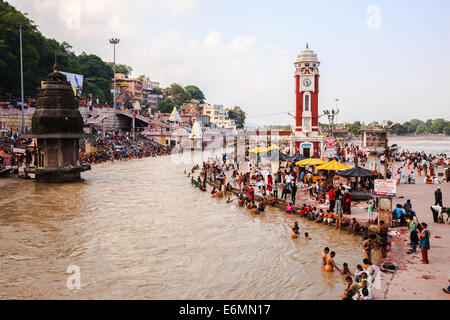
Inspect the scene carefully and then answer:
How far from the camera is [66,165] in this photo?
90.4 feet

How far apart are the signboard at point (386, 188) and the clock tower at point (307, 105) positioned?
Result: 90.1ft

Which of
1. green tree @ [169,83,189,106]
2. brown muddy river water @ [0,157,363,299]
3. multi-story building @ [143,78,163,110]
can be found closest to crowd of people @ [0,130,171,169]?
brown muddy river water @ [0,157,363,299]

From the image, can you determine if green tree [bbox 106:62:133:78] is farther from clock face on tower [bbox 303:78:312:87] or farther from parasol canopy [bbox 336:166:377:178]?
parasol canopy [bbox 336:166:377:178]

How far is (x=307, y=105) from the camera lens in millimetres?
41000

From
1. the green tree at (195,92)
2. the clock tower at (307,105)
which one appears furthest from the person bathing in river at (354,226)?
the green tree at (195,92)

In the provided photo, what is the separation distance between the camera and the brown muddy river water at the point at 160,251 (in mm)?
9625

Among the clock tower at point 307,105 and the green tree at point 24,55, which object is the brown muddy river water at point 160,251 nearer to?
the clock tower at point 307,105

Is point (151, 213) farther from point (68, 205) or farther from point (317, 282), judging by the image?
point (317, 282)

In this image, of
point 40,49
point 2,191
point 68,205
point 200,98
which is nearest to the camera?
point 68,205

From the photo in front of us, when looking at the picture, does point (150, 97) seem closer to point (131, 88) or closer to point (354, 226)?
point (131, 88)

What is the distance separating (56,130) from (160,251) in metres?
17.8

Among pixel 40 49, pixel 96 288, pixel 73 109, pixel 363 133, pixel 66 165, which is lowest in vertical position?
pixel 96 288

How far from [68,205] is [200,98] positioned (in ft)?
524
